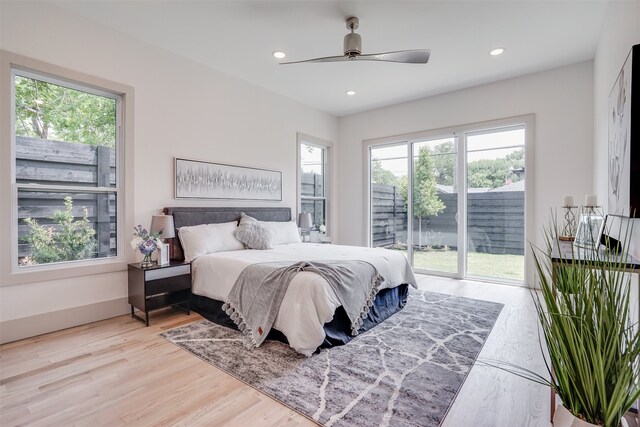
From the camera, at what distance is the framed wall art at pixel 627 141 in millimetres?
1734

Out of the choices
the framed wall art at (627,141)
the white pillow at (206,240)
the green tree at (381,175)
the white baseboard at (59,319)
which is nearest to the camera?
the framed wall art at (627,141)

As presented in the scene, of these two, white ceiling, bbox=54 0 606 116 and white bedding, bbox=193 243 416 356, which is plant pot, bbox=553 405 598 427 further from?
white ceiling, bbox=54 0 606 116

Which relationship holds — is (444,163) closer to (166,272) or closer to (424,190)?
(424,190)

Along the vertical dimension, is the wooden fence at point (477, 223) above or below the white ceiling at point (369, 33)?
below

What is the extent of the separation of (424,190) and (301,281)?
369 centimetres

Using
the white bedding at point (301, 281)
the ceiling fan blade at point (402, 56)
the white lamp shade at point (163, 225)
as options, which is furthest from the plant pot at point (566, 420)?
the white lamp shade at point (163, 225)

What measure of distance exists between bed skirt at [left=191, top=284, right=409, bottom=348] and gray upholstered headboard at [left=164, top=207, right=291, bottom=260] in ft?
2.23

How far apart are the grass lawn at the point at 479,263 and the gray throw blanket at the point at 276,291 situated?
8.82ft

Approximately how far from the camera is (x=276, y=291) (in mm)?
2641

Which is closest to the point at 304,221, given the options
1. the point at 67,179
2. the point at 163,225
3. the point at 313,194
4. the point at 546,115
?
the point at 313,194

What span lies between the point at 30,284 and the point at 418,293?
4.20 m

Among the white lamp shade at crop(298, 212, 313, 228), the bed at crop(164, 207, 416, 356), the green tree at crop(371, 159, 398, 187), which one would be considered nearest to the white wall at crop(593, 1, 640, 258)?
the bed at crop(164, 207, 416, 356)

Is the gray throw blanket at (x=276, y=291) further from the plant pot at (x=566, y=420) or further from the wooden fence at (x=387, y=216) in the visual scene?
the wooden fence at (x=387, y=216)

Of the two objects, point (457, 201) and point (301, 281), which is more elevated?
point (457, 201)
